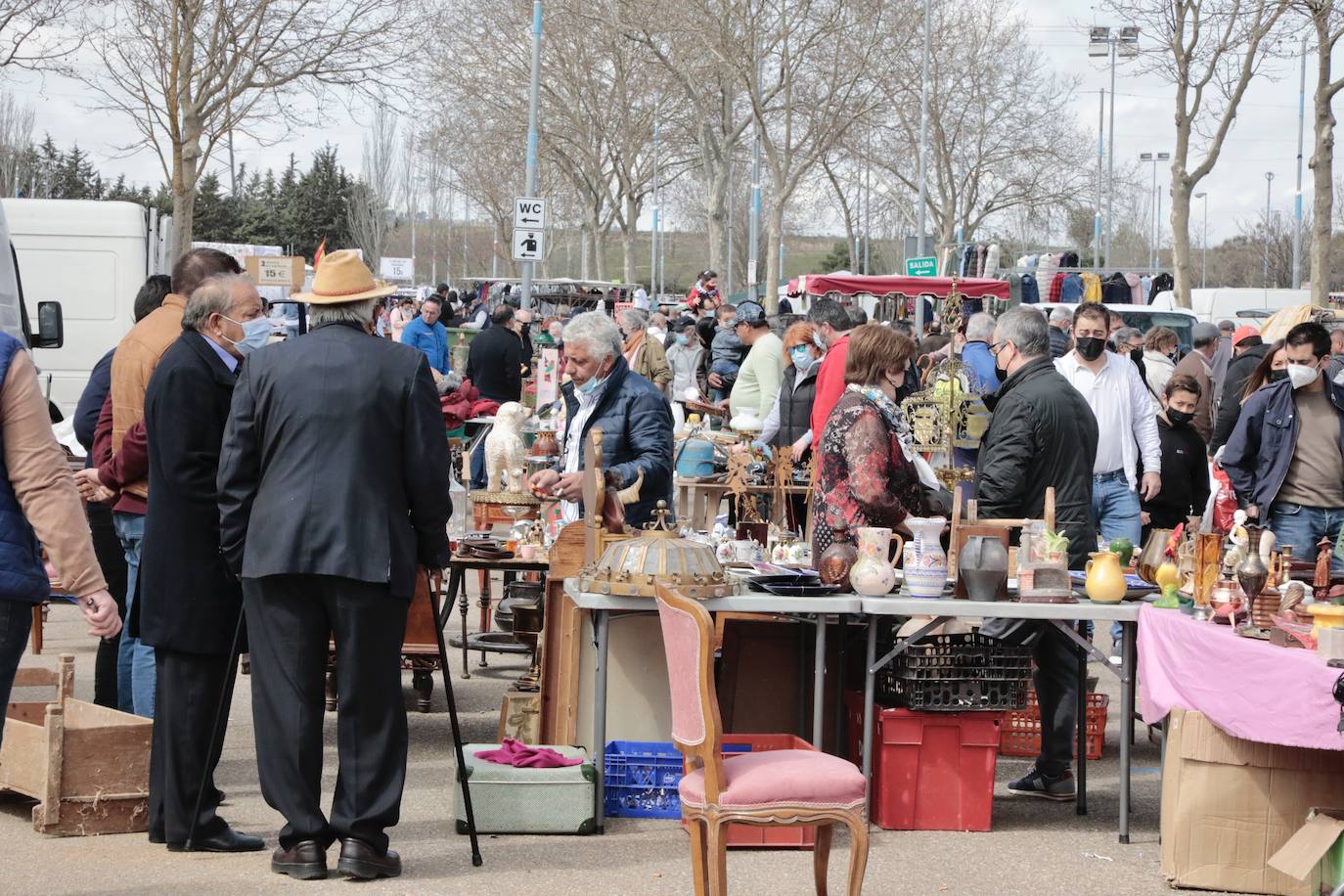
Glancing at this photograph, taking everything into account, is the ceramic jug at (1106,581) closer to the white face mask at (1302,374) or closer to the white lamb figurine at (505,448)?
the white face mask at (1302,374)

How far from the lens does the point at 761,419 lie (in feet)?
43.2

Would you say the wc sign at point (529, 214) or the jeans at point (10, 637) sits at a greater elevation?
the wc sign at point (529, 214)

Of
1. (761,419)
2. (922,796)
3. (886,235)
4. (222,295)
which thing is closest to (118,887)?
(222,295)

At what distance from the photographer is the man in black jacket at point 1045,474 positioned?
6.87 meters

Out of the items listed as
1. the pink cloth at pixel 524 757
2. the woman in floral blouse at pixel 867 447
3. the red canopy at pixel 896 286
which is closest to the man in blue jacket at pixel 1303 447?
the woman in floral blouse at pixel 867 447

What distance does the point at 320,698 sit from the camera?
17.8 feet

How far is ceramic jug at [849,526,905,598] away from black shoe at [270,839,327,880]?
2.19 m

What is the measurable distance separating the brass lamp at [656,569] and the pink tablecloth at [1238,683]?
5.27 feet

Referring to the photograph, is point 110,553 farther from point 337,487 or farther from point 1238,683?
point 1238,683

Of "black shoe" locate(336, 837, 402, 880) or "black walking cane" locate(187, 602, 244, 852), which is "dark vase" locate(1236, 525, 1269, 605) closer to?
"black shoe" locate(336, 837, 402, 880)

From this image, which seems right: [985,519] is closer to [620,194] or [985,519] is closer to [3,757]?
[3,757]

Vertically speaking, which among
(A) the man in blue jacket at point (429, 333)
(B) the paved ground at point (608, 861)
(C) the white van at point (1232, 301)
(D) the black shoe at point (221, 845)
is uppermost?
(C) the white van at point (1232, 301)

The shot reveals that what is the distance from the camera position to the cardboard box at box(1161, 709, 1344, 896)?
17.8ft

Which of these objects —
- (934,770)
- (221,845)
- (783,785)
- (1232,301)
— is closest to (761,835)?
(934,770)
